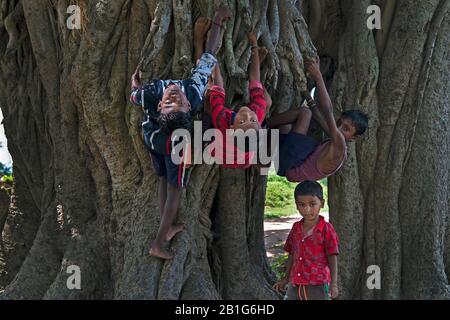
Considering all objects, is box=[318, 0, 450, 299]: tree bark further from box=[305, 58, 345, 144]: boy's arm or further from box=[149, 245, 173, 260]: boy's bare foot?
box=[149, 245, 173, 260]: boy's bare foot

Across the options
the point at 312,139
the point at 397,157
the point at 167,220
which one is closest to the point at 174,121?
the point at 167,220

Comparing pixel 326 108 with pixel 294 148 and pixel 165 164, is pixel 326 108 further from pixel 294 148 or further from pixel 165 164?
pixel 165 164

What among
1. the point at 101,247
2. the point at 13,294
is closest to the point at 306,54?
the point at 101,247

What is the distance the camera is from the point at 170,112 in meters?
3.73

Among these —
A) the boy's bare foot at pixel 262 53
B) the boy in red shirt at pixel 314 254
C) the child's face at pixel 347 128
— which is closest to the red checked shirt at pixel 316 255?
the boy in red shirt at pixel 314 254

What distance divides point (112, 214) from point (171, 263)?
0.72m

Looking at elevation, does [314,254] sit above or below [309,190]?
below

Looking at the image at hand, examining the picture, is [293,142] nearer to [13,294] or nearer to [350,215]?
[350,215]

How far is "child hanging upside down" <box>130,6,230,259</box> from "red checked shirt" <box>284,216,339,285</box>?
0.80 metres

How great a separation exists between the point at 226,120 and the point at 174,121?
33 centimetres

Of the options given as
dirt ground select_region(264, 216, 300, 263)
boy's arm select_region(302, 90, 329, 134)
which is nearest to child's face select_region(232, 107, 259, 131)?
boy's arm select_region(302, 90, 329, 134)

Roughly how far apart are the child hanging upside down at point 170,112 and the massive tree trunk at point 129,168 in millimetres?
89

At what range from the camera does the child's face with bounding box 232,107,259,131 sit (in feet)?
12.5
